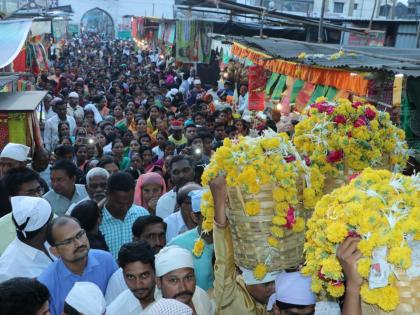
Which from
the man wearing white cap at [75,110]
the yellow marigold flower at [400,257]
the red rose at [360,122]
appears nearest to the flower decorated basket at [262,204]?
the red rose at [360,122]

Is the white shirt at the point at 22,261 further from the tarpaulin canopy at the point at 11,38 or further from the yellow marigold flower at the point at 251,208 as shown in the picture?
the tarpaulin canopy at the point at 11,38

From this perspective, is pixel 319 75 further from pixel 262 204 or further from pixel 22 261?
pixel 22 261

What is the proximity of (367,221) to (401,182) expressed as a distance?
13.8 inches

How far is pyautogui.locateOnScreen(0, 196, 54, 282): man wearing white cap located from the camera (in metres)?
3.85

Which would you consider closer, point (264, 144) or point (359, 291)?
Answer: point (359, 291)

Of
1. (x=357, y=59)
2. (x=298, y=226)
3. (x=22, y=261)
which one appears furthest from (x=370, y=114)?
(x=357, y=59)

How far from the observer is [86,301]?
3.04 meters

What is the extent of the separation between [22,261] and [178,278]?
130 centimetres

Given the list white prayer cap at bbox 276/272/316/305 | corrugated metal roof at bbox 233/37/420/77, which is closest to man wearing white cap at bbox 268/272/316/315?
white prayer cap at bbox 276/272/316/305

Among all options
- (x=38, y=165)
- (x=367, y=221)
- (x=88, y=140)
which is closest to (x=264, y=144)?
→ (x=367, y=221)

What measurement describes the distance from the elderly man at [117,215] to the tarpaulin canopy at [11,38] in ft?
12.9

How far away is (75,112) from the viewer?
40.5 ft

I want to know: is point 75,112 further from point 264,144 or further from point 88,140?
point 264,144

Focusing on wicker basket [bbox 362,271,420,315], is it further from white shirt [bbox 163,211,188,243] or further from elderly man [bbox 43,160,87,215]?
elderly man [bbox 43,160,87,215]
